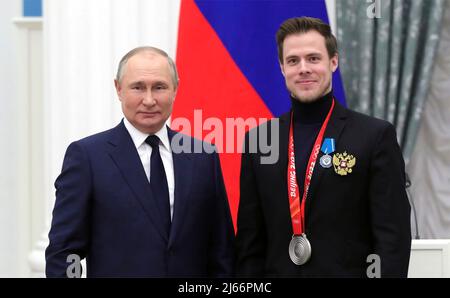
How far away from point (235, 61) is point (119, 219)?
1.17 m

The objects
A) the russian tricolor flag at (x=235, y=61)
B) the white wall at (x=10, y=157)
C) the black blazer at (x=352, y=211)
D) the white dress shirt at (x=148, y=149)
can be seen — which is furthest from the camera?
the white wall at (x=10, y=157)

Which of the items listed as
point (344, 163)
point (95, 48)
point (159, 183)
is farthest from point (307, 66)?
point (95, 48)

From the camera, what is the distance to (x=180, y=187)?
90.7 inches

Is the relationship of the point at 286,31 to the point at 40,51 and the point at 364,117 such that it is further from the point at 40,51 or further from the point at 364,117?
the point at 40,51

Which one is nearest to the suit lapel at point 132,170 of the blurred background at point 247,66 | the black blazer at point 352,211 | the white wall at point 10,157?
the black blazer at point 352,211

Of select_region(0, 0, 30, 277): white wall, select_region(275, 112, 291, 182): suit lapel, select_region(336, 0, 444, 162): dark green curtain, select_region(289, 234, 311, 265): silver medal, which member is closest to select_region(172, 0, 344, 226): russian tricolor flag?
select_region(336, 0, 444, 162): dark green curtain

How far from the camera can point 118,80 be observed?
237 cm

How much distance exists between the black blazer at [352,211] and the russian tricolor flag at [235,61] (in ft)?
2.91

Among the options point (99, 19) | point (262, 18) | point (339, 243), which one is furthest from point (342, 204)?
point (99, 19)

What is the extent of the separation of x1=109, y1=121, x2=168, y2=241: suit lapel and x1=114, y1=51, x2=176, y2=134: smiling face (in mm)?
64

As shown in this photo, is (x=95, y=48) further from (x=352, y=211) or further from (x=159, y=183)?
(x=352, y=211)

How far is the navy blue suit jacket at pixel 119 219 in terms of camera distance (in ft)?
7.39

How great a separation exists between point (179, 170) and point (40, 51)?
218 centimetres

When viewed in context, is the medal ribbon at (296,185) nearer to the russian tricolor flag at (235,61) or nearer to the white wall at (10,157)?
the russian tricolor flag at (235,61)
